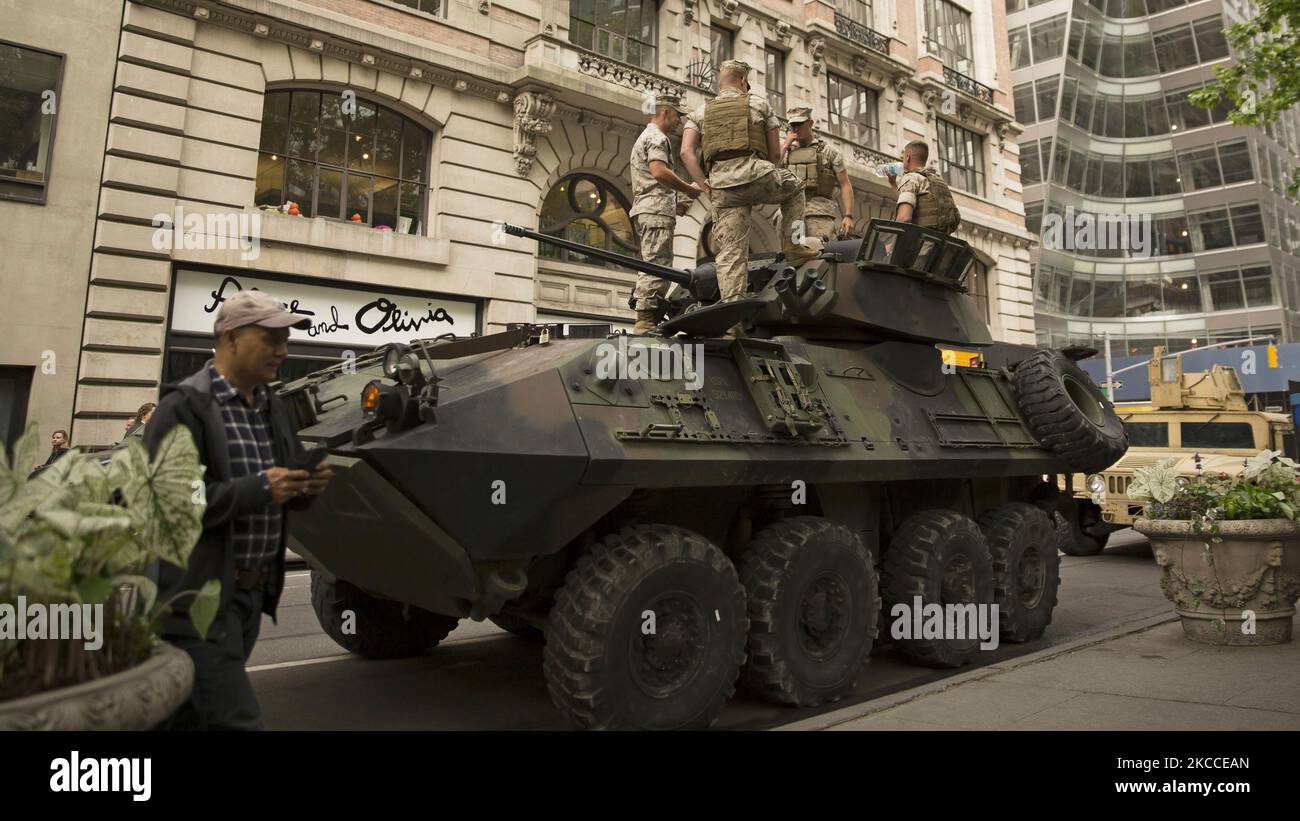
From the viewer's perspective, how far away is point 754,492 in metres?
5.77

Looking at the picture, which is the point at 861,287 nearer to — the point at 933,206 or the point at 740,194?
the point at 740,194

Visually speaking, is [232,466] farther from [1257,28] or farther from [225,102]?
[1257,28]

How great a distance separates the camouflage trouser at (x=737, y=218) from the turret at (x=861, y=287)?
0.71 ft

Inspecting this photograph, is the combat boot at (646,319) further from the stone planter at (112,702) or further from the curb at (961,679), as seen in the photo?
the stone planter at (112,702)

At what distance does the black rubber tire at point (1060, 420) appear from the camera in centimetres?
738

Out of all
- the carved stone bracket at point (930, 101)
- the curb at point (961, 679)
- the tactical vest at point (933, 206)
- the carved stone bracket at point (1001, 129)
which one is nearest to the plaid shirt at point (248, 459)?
the curb at point (961, 679)

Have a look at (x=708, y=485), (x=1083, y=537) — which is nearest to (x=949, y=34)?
(x=1083, y=537)

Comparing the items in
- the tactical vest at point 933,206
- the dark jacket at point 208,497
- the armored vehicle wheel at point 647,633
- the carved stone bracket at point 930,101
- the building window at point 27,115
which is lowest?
the armored vehicle wheel at point 647,633

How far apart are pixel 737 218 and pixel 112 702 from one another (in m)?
5.62

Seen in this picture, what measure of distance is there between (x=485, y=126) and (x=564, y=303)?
11.4ft

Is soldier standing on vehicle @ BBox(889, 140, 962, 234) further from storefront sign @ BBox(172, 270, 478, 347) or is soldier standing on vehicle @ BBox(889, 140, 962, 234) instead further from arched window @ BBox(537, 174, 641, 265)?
arched window @ BBox(537, 174, 641, 265)

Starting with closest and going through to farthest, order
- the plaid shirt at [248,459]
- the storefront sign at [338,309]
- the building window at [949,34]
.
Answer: the plaid shirt at [248,459] < the storefront sign at [338,309] < the building window at [949,34]

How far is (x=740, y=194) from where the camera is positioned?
22.6 ft
